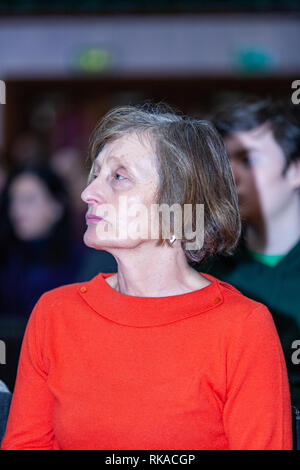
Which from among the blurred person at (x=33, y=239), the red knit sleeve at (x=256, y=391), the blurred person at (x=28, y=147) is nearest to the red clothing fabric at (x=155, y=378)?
the red knit sleeve at (x=256, y=391)

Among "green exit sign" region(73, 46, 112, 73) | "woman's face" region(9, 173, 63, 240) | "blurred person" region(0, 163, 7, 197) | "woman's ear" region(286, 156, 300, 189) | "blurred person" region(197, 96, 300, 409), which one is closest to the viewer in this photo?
"blurred person" region(197, 96, 300, 409)

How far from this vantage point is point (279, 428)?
0.95 m

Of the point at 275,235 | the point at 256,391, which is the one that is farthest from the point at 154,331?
the point at 275,235

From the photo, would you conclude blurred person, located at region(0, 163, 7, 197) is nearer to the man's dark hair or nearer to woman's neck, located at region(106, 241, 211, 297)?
the man's dark hair

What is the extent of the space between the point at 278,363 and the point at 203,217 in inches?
11.3

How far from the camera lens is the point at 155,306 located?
3.45 feet

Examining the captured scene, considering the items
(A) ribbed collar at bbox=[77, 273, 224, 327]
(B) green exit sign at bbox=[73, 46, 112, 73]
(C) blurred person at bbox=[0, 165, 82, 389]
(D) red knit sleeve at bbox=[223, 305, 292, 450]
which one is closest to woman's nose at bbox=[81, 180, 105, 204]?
(A) ribbed collar at bbox=[77, 273, 224, 327]

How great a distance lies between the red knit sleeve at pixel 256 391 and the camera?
945 mm

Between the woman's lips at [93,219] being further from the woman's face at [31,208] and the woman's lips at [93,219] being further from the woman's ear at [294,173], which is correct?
the woman's face at [31,208]

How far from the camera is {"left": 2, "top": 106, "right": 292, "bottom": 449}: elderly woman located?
982mm

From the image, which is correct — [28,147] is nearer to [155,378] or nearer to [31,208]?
[31,208]

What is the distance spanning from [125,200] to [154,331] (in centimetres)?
23

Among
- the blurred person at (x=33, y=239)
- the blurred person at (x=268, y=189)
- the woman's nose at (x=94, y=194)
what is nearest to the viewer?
the woman's nose at (x=94, y=194)

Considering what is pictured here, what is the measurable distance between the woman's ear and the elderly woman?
2.07 ft
